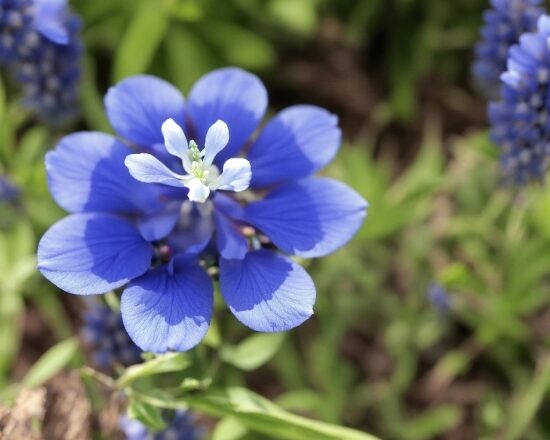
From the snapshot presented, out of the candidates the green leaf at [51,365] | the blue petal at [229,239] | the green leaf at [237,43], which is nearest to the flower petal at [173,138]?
the blue petal at [229,239]

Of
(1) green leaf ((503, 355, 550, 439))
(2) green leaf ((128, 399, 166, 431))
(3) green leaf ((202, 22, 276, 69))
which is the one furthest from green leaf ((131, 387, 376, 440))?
(3) green leaf ((202, 22, 276, 69))

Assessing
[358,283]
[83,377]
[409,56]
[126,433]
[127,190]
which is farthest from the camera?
[409,56]

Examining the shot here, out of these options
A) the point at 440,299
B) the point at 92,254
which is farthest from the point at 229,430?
the point at 440,299

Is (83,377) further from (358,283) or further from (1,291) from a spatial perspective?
(358,283)

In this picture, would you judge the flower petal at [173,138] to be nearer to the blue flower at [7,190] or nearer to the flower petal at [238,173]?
the flower petal at [238,173]

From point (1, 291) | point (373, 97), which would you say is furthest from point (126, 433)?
point (373, 97)

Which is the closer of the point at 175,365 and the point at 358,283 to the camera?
the point at 175,365
